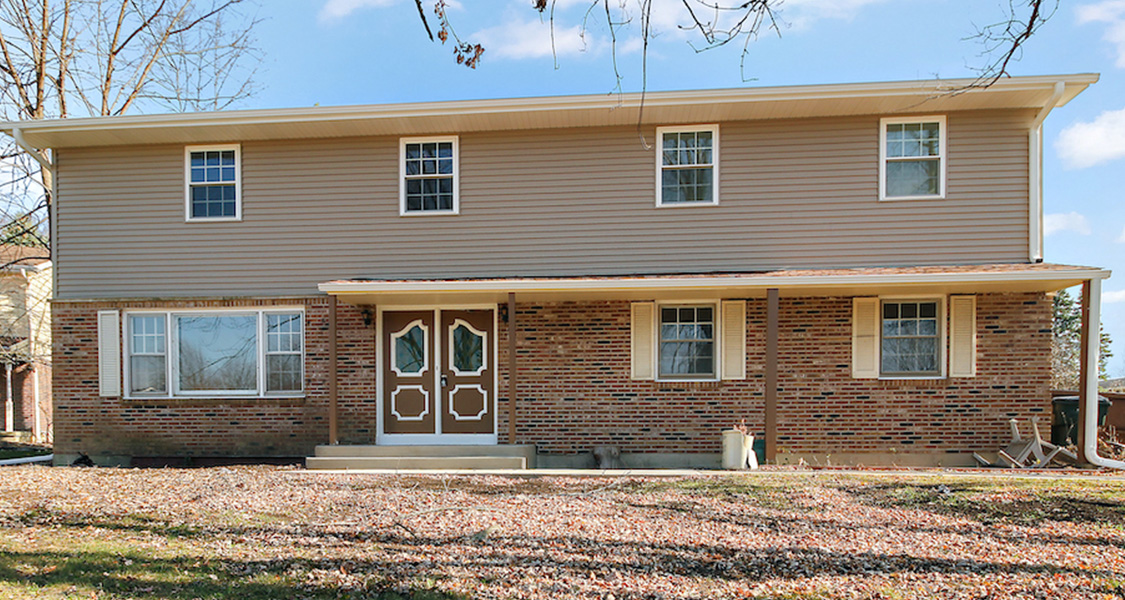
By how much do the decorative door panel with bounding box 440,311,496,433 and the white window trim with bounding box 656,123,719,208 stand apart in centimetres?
300

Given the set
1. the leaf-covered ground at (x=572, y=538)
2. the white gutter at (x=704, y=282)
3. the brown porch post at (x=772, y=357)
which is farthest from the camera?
the brown porch post at (x=772, y=357)

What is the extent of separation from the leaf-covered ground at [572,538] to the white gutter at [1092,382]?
133 cm

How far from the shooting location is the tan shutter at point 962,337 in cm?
878

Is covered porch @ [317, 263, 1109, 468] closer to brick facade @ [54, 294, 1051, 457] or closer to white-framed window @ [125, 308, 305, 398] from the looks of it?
brick facade @ [54, 294, 1051, 457]

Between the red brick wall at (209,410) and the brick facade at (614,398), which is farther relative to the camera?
the red brick wall at (209,410)

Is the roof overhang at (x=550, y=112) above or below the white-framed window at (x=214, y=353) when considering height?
above

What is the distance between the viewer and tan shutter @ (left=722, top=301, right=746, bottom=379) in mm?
9109

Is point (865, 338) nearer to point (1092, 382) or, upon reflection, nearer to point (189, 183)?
point (1092, 382)

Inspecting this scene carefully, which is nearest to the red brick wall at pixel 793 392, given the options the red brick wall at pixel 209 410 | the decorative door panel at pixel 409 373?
the decorative door panel at pixel 409 373

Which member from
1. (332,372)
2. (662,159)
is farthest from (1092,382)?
(332,372)

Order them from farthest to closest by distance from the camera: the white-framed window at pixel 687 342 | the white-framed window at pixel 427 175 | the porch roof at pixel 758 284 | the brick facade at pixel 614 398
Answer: the white-framed window at pixel 427 175 < the white-framed window at pixel 687 342 < the brick facade at pixel 614 398 < the porch roof at pixel 758 284

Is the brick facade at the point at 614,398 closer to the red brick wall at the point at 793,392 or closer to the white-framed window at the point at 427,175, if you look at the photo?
the red brick wall at the point at 793,392

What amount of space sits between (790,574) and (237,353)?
8.46m

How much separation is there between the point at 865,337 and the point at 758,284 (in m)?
2.08
